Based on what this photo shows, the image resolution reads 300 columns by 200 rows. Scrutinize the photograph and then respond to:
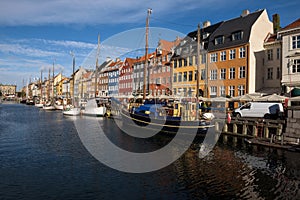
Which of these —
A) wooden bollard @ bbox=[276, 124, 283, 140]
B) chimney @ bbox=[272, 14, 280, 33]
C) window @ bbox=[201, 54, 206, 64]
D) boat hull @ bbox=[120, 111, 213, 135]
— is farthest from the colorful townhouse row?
boat hull @ bbox=[120, 111, 213, 135]

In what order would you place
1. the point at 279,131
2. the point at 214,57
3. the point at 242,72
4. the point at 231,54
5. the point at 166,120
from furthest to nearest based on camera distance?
1. the point at 214,57
2. the point at 231,54
3. the point at 242,72
4. the point at 166,120
5. the point at 279,131

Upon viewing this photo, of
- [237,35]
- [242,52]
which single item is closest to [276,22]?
[237,35]

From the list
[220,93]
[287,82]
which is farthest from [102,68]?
[287,82]

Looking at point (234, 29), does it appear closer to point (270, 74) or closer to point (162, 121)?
point (270, 74)

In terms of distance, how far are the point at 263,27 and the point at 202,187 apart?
4161 cm

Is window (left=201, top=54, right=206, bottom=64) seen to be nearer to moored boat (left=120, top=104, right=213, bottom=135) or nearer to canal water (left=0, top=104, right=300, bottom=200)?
moored boat (left=120, top=104, right=213, bottom=135)

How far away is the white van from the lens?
2892cm

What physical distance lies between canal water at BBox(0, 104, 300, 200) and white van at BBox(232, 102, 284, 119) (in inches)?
301

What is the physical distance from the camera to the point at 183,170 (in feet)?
55.9

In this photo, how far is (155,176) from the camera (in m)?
15.8

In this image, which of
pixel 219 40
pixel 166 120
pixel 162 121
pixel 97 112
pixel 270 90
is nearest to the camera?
pixel 166 120

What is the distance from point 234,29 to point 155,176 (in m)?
41.3

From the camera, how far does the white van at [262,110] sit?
2892 centimetres

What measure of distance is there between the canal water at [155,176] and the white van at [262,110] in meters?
7.65
